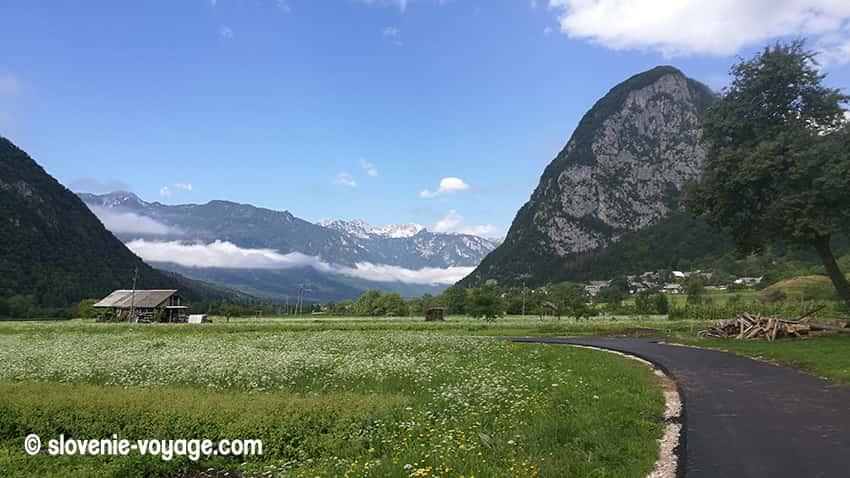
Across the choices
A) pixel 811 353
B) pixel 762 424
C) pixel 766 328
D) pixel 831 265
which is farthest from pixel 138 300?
pixel 762 424

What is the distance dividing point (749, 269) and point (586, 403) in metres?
209

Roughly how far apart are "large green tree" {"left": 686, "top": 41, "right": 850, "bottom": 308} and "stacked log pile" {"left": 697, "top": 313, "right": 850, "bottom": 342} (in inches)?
100

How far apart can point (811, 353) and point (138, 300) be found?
124767 mm

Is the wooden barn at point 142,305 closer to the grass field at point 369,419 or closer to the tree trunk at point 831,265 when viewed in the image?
the grass field at point 369,419

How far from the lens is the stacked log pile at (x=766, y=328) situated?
3366cm

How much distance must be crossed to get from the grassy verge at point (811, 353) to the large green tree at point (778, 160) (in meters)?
6.56

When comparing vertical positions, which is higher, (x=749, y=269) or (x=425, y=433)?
(x=749, y=269)

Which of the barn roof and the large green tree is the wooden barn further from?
the large green tree

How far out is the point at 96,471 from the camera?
12.0 m

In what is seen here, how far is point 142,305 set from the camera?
382ft

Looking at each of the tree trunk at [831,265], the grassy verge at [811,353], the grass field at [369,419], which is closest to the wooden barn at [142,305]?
the grass field at [369,419]

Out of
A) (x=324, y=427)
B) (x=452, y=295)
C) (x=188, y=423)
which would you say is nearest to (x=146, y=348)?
(x=188, y=423)

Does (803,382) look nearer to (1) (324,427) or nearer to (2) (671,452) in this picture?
(2) (671,452)

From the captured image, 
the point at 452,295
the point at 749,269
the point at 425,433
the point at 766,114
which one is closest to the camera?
the point at 425,433
